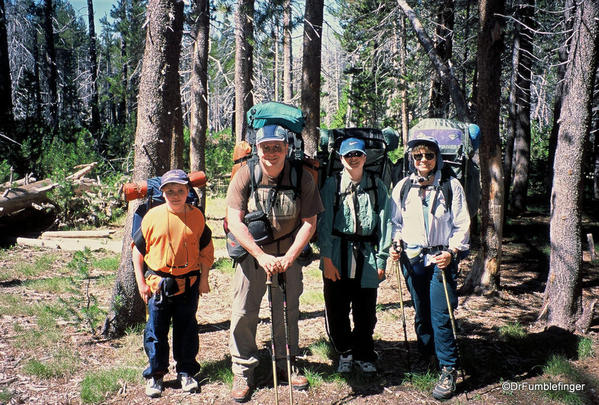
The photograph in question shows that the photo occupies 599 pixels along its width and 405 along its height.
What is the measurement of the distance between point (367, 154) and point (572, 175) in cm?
249

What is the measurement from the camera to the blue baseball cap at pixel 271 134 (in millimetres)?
3451

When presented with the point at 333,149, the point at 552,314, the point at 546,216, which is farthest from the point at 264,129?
the point at 546,216

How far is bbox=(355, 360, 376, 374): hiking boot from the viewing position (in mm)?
4129

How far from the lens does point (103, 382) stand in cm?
393

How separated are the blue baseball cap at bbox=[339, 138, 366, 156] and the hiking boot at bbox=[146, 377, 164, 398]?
2.56 meters

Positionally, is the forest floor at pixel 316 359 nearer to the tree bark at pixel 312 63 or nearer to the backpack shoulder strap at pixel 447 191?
the backpack shoulder strap at pixel 447 191

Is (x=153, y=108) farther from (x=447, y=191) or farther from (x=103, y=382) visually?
(x=447, y=191)

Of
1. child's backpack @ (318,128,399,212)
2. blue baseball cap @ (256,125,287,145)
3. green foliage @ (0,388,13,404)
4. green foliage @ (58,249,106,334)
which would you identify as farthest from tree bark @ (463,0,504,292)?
green foliage @ (0,388,13,404)

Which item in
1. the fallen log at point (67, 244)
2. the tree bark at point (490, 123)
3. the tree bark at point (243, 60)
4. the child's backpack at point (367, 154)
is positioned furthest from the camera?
the tree bark at point (243, 60)

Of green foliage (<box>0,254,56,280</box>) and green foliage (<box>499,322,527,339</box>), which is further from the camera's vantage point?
green foliage (<box>0,254,56,280</box>)

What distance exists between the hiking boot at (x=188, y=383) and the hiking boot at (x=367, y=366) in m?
1.53

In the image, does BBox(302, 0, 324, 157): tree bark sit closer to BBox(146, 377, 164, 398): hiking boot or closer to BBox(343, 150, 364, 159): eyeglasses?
BBox(343, 150, 364, 159): eyeglasses

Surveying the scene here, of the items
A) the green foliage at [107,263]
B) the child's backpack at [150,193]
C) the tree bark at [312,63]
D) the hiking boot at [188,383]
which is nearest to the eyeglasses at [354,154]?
the child's backpack at [150,193]

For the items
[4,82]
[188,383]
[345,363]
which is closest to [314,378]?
[345,363]
